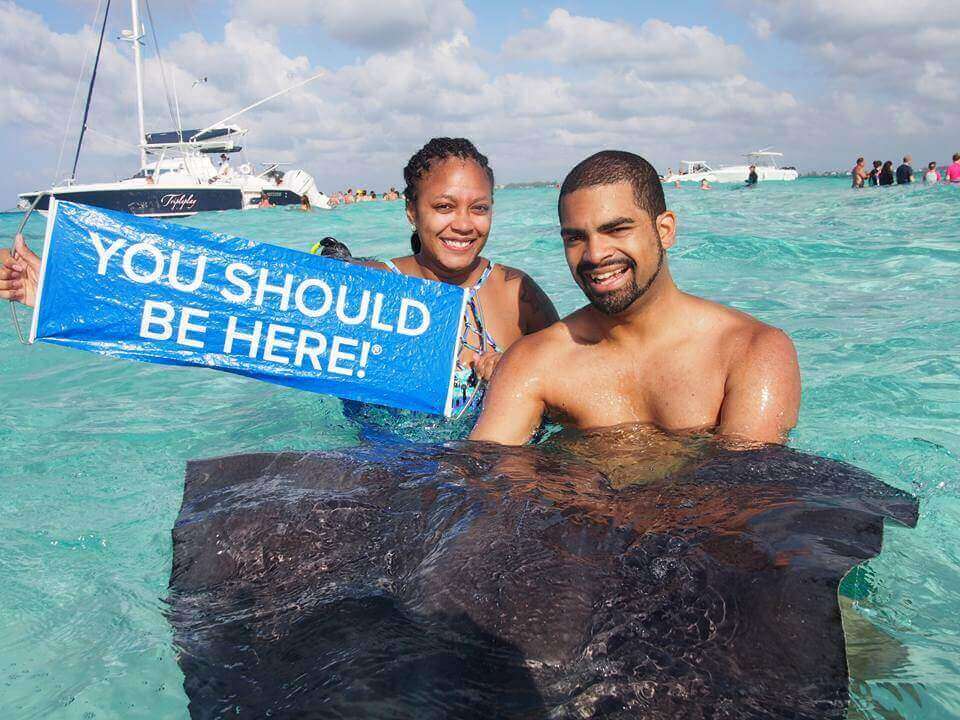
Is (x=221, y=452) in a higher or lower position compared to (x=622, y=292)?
lower

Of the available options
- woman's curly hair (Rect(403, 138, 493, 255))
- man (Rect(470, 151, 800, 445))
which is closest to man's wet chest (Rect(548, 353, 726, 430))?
man (Rect(470, 151, 800, 445))

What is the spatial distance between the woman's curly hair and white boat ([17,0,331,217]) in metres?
25.3

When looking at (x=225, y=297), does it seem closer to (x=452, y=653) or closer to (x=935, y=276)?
(x=452, y=653)

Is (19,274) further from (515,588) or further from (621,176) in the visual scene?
(515,588)

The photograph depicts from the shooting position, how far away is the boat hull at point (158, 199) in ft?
90.7

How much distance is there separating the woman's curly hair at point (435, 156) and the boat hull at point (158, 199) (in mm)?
26369

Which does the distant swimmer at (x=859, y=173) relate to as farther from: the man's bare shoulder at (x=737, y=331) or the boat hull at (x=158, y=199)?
the man's bare shoulder at (x=737, y=331)

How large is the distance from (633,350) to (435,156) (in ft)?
5.36

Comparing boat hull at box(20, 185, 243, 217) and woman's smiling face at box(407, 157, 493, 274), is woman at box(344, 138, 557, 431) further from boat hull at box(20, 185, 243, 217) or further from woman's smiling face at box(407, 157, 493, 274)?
boat hull at box(20, 185, 243, 217)

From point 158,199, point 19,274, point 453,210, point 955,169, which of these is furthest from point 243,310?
point 158,199

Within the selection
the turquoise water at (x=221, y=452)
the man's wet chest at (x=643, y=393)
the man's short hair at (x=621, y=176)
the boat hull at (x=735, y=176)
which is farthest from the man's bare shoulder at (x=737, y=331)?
the boat hull at (x=735, y=176)

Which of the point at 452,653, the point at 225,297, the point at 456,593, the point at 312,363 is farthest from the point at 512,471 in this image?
the point at 225,297

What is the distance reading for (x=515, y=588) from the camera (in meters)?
1.84

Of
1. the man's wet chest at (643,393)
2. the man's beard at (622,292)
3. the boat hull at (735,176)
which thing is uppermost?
the boat hull at (735,176)
